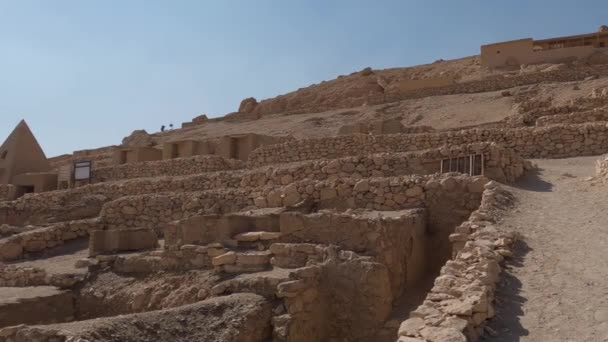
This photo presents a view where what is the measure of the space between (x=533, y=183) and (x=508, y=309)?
547cm

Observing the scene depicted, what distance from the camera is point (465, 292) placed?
180 inches

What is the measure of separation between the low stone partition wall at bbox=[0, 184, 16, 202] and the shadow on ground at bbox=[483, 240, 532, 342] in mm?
19645

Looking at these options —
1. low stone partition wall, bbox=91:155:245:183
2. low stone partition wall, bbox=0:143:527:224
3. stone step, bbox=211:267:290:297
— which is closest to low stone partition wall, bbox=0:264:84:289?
stone step, bbox=211:267:290:297

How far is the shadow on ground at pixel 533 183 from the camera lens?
902cm

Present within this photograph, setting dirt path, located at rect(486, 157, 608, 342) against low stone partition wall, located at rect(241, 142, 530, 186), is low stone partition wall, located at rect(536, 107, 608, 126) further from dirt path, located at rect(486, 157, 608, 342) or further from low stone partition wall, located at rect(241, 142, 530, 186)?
dirt path, located at rect(486, 157, 608, 342)

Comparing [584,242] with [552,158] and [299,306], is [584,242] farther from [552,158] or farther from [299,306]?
[552,158]

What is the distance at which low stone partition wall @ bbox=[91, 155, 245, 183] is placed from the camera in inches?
664

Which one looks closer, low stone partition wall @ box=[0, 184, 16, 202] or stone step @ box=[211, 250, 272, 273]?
stone step @ box=[211, 250, 272, 273]

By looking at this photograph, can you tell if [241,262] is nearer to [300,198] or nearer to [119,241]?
Answer: [300,198]

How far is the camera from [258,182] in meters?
12.0

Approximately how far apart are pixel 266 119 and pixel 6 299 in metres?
26.8

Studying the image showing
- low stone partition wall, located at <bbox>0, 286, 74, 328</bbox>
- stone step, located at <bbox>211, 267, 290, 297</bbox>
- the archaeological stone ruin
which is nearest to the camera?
the archaeological stone ruin

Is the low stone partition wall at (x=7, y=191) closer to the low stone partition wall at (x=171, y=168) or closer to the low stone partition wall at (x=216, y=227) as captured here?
the low stone partition wall at (x=171, y=168)

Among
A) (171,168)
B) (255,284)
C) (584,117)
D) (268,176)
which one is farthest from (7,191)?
(584,117)
